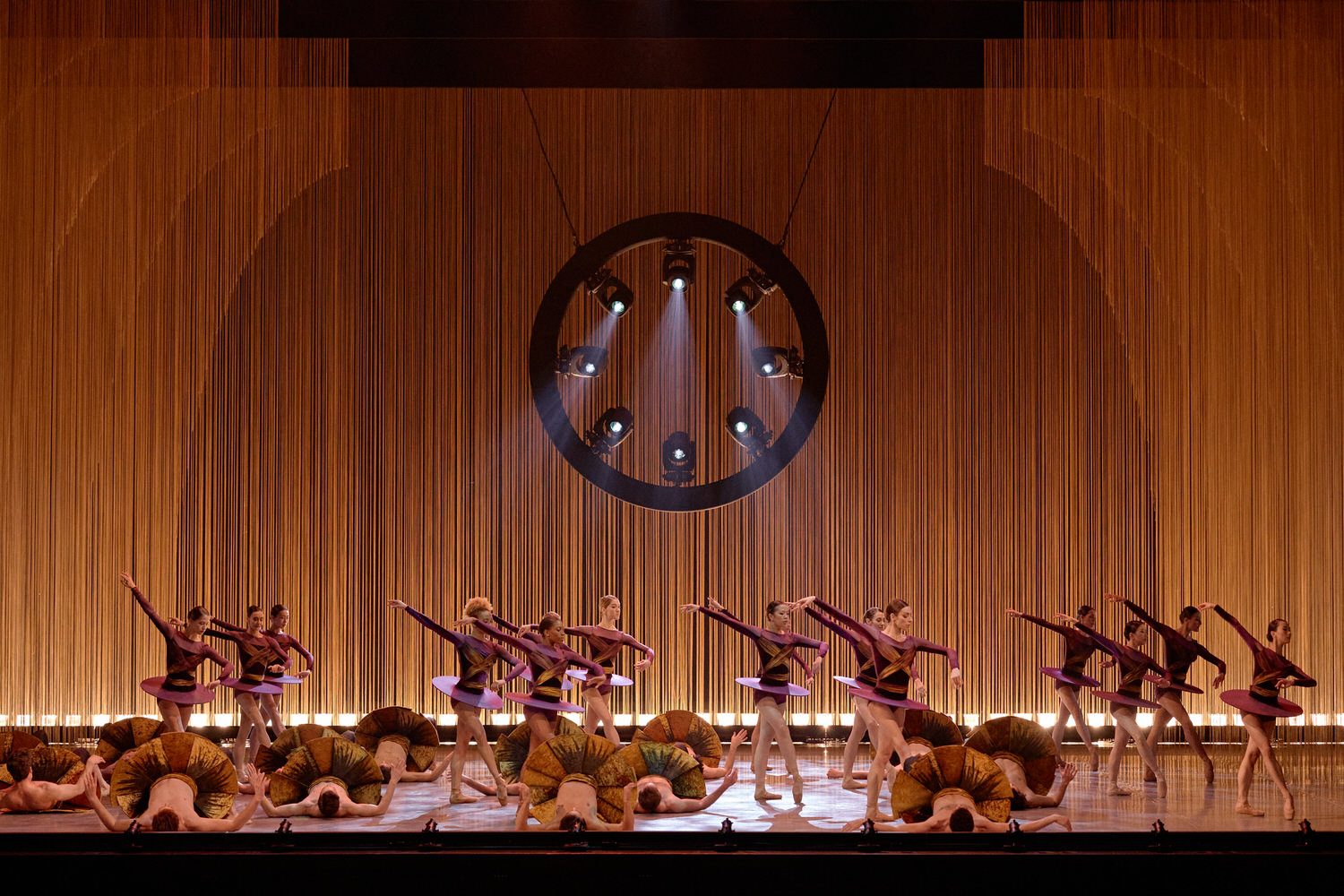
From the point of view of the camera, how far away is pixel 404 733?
960cm

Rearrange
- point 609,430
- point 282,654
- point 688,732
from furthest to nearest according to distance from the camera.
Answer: point 609,430
point 282,654
point 688,732

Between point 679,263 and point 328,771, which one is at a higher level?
point 679,263

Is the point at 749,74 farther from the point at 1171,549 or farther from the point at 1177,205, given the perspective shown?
the point at 1171,549

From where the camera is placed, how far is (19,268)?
39.4ft

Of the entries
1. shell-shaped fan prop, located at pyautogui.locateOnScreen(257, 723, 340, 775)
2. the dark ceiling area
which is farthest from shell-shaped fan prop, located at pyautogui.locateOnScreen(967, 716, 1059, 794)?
the dark ceiling area

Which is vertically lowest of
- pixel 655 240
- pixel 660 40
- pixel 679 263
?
pixel 679 263

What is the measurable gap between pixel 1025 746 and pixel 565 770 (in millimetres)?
3174

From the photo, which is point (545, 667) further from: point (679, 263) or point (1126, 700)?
point (679, 263)

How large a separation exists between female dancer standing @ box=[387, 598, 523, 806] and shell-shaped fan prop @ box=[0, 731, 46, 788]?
2.60 metres

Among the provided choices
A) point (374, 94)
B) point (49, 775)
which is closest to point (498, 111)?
point (374, 94)

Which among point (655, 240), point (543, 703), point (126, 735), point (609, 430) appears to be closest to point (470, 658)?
point (543, 703)

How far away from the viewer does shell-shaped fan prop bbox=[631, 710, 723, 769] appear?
9.56 metres

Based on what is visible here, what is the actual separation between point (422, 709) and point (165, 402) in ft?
12.5
